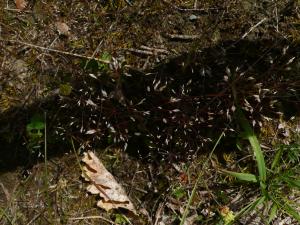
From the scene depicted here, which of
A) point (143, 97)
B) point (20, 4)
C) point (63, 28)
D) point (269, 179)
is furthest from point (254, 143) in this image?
point (20, 4)

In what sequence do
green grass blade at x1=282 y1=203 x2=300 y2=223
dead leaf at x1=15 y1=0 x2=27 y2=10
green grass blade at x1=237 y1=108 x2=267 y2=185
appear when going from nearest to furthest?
green grass blade at x1=282 y1=203 x2=300 y2=223 < green grass blade at x1=237 y1=108 x2=267 y2=185 < dead leaf at x1=15 y1=0 x2=27 y2=10

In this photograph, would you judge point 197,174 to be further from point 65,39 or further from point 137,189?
point 65,39

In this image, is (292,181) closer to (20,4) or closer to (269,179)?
(269,179)

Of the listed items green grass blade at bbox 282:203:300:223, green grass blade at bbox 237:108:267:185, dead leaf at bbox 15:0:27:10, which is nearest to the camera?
green grass blade at bbox 282:203:300:223

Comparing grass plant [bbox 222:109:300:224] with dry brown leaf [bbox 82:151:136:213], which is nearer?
grass plant [bbox 222:109:300:224]

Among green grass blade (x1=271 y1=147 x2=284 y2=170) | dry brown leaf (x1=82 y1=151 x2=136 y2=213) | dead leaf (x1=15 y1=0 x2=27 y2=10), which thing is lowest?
dry brown leaf (x1=82 y1=151 x2=136 y2=213)

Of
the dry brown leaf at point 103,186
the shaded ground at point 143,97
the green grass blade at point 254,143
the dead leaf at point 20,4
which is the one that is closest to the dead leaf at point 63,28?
the shaded ground at point 143,97

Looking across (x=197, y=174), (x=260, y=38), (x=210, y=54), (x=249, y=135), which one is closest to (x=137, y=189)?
(x=197, y=174)

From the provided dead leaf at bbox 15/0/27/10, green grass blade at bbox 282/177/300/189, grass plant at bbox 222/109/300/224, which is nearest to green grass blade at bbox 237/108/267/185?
grass plant at bbox 222/109/300/224

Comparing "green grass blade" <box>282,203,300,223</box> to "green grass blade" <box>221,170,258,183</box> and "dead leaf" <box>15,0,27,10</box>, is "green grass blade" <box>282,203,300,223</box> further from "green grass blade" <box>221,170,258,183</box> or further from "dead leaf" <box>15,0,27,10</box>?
"dead leaf" <box>15,0,27,10</box>
